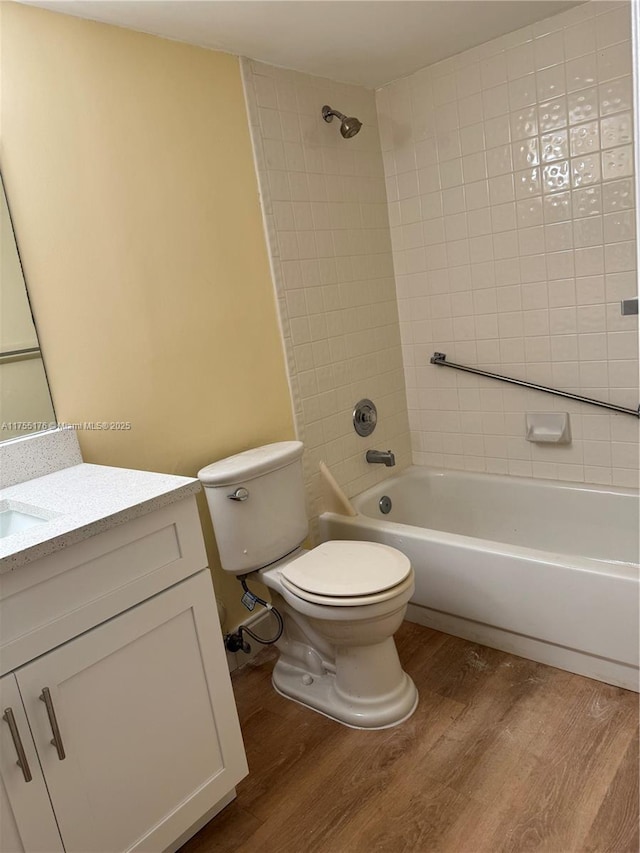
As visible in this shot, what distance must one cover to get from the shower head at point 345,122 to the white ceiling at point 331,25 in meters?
0.15

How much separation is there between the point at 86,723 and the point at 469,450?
1.98m

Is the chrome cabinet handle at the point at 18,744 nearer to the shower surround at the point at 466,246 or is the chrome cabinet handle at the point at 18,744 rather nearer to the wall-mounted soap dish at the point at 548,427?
the shower surround at the point at 466,246

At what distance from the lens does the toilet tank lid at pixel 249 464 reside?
1.91m

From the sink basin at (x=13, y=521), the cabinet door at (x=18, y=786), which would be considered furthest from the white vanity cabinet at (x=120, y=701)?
the sink basin at (x=13, y=521)

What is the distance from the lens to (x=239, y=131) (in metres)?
2.15

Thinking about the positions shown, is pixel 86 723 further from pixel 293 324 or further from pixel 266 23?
pixel 266 23

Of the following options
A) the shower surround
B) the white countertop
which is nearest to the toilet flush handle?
the white countertop

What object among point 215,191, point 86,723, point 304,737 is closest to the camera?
point 86,723

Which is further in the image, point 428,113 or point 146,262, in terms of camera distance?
point 428,113

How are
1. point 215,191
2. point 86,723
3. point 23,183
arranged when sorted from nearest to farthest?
point 86,723, point 23,183, point 215,191

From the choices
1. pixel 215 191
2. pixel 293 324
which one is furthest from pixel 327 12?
pixel 293 324

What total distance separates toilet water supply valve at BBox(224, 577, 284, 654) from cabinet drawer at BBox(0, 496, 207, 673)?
63 centimetres

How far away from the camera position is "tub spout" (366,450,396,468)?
8.70ft

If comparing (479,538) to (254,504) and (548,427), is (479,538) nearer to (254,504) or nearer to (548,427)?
(548,427)
